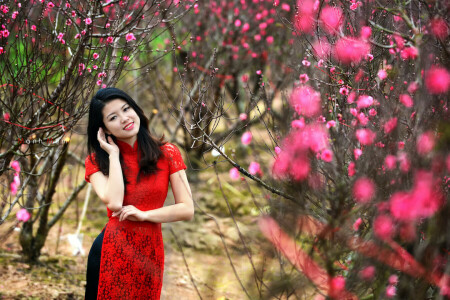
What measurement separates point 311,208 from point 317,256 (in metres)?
0.44

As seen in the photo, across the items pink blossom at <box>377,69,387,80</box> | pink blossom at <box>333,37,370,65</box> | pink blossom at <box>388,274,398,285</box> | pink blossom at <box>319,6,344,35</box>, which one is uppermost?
pink blossom at <box>319,6,344,35</box>

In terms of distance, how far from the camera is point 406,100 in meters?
2.17

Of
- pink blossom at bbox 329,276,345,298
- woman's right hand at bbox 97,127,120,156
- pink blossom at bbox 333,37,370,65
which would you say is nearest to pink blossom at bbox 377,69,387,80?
pink blossom at bbox 333,37,370,65

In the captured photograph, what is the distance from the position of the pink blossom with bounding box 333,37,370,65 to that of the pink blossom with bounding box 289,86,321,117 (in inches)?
11.8

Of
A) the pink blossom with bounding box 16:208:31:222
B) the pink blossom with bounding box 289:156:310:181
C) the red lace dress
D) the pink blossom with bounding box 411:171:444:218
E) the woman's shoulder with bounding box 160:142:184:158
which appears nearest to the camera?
the pink blossom with bounding box 411:171:444:218

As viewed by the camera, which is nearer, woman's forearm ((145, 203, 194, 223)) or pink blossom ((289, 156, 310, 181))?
pink blossom ((289, 156, 310, 181))

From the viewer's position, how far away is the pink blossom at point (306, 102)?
117 inches

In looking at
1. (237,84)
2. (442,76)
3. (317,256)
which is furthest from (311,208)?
(237,84)

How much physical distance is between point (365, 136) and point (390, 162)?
0.32m

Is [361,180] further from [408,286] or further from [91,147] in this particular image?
[91,147]

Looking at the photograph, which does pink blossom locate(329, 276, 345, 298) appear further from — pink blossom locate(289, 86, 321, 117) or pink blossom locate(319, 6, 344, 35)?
pink blossom locate(319, 6, 344, 35)

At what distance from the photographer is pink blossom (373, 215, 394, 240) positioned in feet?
6.06

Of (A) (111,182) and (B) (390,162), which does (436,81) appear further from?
(A) (111,182)

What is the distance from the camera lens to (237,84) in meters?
8.09
